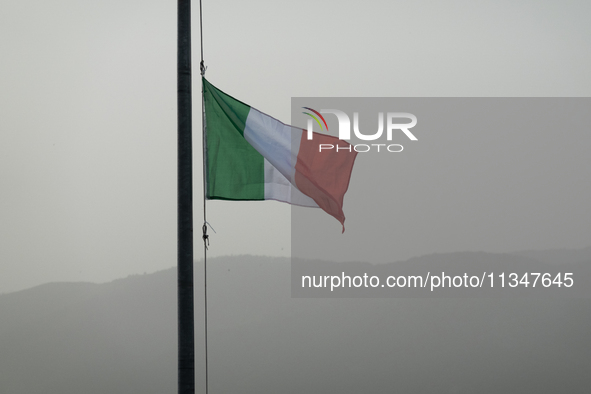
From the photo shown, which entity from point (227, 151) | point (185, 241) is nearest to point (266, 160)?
point (227, 151)

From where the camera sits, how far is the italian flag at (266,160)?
4.80 meters

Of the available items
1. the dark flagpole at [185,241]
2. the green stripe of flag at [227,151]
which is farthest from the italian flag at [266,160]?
the dark flagpole at [185,241]

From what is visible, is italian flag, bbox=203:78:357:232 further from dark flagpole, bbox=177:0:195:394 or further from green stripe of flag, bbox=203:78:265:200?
dark flagpole, bbox=177:0:195:394

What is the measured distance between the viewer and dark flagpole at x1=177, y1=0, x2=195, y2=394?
3906 mm

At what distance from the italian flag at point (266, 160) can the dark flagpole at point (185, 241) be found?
0.67 m

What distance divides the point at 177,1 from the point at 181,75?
0.61m

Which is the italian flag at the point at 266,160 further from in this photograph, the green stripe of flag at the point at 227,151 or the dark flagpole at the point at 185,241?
the dark flagpole at the point at 185,241

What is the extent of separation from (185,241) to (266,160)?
144 cm

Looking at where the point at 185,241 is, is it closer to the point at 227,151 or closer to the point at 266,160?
the point at 227,151

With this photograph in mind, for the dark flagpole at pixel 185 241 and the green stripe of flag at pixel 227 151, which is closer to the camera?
the dark flagpole at pixel 185 241

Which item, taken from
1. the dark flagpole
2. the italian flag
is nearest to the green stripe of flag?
the italian flag

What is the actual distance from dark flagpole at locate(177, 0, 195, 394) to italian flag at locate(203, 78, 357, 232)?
67 centimetres

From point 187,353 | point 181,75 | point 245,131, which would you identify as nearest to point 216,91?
point 245,131

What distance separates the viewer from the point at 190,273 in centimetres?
395
